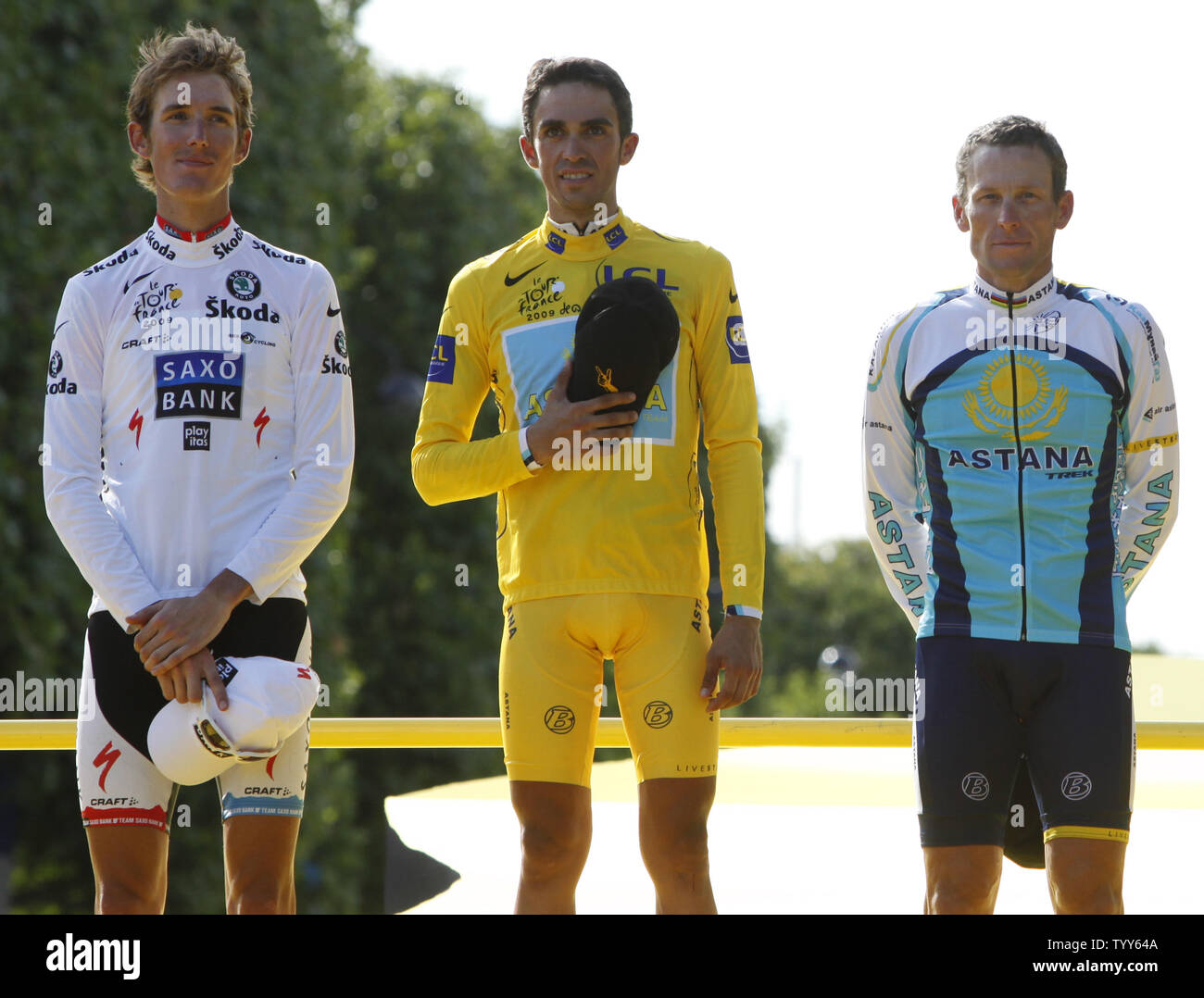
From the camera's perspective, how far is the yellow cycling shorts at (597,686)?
11.2ft

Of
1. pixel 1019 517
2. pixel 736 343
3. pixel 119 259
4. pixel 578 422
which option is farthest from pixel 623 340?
pixel 119 259

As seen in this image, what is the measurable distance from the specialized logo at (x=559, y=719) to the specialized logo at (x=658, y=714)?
169 mm

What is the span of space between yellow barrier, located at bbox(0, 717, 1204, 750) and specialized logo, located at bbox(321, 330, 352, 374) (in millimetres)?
1193

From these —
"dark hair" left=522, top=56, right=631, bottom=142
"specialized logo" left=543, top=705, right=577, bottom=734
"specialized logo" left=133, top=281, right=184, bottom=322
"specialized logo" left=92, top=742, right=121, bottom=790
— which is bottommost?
"specialized logo" left=92, top=742, right=121, bottom=790

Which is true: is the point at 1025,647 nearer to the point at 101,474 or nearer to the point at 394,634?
the point at 101,474

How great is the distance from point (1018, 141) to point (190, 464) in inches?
83.8

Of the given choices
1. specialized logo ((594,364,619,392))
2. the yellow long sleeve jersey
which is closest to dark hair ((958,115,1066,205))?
the yellow long sleeve jersey

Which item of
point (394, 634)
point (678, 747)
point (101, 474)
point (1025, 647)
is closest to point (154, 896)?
point (101, 474)

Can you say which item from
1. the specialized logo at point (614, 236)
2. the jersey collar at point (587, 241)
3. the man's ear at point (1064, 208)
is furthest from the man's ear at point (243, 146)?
the man's ear at point (1064, 208)

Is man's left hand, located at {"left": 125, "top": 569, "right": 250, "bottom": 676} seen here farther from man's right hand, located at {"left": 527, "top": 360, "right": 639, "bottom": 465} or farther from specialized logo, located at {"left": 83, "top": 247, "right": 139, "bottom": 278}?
specialized logo, located at {"left": 83, "top": 247, "right": 139, "bottom": 278}

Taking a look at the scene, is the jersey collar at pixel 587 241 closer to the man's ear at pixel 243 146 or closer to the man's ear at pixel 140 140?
the man's ear at pixel 243 146

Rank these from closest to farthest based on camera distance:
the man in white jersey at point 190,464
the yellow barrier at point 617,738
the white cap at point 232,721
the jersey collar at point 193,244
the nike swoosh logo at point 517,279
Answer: the white cap at point 232,721 < the man in white jersey at point 190,464 < the jersey collar at point 193,244 < the nike swoosh logo at point 517,279 < the yellow barrier at point 617,738

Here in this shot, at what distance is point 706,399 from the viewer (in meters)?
3.66

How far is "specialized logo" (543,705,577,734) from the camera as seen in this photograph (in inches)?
136
